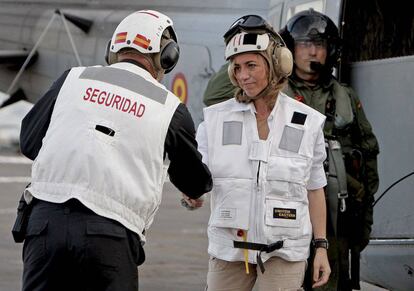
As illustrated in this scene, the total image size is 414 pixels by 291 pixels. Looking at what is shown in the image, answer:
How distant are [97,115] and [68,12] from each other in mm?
10755

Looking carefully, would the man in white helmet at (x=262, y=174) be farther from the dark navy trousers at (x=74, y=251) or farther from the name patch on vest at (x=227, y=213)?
the dark navy trousers at (x=74, y=251)

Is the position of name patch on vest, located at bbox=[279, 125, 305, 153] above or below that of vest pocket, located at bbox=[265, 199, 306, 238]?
above

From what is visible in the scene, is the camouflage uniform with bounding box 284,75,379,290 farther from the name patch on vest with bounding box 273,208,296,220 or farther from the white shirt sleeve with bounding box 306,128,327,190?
the name patch on vest with bounding box 273,208,296,220

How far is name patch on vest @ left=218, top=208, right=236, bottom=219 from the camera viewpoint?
471 cm

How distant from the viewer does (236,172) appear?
4723 millimetres

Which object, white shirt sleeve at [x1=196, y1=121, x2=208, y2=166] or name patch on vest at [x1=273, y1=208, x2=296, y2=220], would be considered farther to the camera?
white shirt sleeve at [x1=196, y1=121, x2=208, y2=166]

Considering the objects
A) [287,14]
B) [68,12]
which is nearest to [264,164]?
[287,14]

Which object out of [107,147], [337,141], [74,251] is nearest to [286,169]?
[337,141]

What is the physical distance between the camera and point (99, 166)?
3.84m

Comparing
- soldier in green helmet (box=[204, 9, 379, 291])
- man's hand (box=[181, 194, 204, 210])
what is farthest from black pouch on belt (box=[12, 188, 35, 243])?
soldier in green helmet (box=[204, 9, 379, 291])

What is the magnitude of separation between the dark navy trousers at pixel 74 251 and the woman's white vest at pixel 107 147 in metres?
0.05

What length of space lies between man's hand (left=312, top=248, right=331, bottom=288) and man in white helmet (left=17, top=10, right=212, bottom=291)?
1054 mm

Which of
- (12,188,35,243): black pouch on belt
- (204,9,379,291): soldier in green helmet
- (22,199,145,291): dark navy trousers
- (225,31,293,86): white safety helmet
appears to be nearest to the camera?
(22,199,145,291): dark navy trousers

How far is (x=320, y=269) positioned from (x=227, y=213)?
0.51 metres
